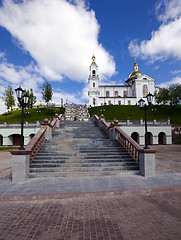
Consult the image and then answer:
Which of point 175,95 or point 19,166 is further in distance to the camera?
point 175,95

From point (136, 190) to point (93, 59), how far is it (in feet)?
251

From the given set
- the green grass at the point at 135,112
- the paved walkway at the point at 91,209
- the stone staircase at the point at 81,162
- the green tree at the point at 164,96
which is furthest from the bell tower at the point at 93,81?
the paved walkway at the point at 91,209

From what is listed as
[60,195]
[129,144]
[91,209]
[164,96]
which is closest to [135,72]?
[164,96]

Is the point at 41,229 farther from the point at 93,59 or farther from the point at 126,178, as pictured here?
the point at 93,59

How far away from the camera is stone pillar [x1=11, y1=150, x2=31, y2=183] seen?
20.2ft

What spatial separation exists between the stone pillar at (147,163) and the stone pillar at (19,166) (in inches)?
229

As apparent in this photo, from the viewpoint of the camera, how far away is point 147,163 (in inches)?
270

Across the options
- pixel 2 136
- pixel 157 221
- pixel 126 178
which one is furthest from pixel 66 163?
pixel 2 136

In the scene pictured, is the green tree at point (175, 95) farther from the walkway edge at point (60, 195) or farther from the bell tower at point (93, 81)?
the walkway edge at point (60, 195)

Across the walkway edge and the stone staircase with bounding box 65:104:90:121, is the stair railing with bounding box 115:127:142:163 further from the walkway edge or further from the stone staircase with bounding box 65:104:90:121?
the stone staircase with bounding box 65:104:90:121

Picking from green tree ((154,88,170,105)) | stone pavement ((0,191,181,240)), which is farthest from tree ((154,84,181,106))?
stone pavement ((0,191,181,240))

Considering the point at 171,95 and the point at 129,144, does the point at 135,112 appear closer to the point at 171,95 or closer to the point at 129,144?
the point at 171,95

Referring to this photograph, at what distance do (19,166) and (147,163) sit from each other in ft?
20.6

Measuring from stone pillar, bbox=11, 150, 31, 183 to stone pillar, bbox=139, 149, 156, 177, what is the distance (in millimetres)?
5829
